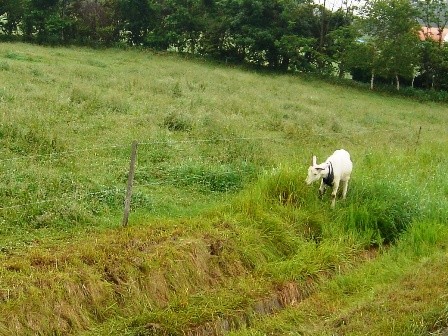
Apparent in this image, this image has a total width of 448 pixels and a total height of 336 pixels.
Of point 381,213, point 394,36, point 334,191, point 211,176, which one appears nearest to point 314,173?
point 334,191

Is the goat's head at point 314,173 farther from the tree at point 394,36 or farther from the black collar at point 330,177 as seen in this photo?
the tree at point 394,36

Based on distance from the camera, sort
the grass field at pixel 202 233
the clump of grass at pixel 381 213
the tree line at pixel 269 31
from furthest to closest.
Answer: the tree line at pixel 269 31 → the clump of grass at pixel 381 213 → the grass field at pixel 202 233

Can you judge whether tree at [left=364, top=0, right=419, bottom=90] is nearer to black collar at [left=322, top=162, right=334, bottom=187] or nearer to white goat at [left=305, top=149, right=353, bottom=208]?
white goat at [left=305, top=149, right=353, bottom=208]

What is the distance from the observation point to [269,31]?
3616cm

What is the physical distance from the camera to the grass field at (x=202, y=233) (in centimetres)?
596

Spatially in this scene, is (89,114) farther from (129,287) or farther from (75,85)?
(129,287)

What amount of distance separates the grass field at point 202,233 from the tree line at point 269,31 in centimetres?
2061

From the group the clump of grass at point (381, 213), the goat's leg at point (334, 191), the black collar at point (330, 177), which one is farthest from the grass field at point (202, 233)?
the black collar at point (330, 177)

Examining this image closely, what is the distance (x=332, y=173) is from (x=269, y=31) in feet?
94.8

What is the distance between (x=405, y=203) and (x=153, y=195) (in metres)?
4.45

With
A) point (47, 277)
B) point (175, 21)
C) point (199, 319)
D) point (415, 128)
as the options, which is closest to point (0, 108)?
point (47, 277)

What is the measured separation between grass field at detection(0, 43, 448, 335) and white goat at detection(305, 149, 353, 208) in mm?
262

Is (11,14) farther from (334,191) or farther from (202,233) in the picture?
(202,233)

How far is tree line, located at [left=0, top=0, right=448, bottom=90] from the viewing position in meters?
32.8
